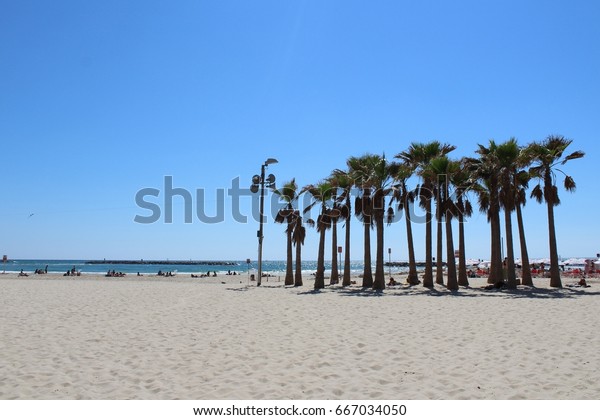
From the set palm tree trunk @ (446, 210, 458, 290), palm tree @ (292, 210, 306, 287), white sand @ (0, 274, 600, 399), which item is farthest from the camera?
palm tree @ (292, 210, 306, 287)

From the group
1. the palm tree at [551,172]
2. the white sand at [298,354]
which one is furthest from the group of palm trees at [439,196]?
the white sand at [298,354]

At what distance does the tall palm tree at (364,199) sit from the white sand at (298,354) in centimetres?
1389

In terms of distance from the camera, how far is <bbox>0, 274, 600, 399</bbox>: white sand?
19.8 feet

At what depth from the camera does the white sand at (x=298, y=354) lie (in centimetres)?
602

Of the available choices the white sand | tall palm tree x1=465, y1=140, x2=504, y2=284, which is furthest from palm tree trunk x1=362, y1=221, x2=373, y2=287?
the white sand

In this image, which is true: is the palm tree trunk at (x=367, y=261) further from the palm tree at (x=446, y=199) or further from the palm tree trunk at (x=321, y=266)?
the palm tree at (x=446, y=199)

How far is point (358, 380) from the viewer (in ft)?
21.1

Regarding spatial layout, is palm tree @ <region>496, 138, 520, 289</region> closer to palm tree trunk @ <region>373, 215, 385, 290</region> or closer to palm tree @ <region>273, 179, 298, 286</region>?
palm tree trunk @ <region>373, 215, 385, 290</region>

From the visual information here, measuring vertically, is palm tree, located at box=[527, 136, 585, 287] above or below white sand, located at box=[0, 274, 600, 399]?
above

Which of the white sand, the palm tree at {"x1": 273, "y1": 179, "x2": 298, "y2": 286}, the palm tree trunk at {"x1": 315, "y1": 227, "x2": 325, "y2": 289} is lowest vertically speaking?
the white sand

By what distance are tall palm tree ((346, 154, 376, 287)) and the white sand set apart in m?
13.9
